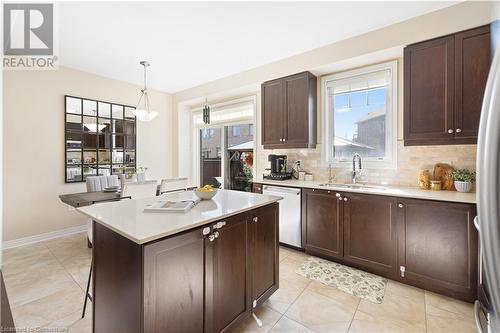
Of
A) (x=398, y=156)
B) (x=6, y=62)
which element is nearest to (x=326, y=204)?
(x=398, y=156)

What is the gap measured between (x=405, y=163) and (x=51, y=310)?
3.88m

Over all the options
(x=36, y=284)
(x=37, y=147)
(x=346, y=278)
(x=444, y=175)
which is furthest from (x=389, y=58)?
(x=37, y=147)

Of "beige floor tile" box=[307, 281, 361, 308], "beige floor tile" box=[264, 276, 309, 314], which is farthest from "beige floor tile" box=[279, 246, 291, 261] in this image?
"beige floor tile" box=[307, 281, 361, 308]

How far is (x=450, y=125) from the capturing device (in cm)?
223

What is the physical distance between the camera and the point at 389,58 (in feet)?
9.34

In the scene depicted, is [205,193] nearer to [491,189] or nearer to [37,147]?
[491,189]

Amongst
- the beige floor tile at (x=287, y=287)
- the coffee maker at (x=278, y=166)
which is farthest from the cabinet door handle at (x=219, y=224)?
the coffee maker at (x=278, y=166)

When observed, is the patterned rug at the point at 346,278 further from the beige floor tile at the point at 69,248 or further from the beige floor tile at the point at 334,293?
the beige floor tile at the point at 69,248

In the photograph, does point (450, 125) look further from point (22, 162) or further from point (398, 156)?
point (22, 162)

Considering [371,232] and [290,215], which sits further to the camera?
[290,215]

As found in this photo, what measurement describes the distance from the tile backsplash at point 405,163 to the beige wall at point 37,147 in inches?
150

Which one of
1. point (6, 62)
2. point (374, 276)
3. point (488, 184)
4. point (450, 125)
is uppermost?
point (6, 62)

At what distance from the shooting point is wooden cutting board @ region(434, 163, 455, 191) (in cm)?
246

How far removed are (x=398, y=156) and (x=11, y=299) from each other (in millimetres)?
4278
